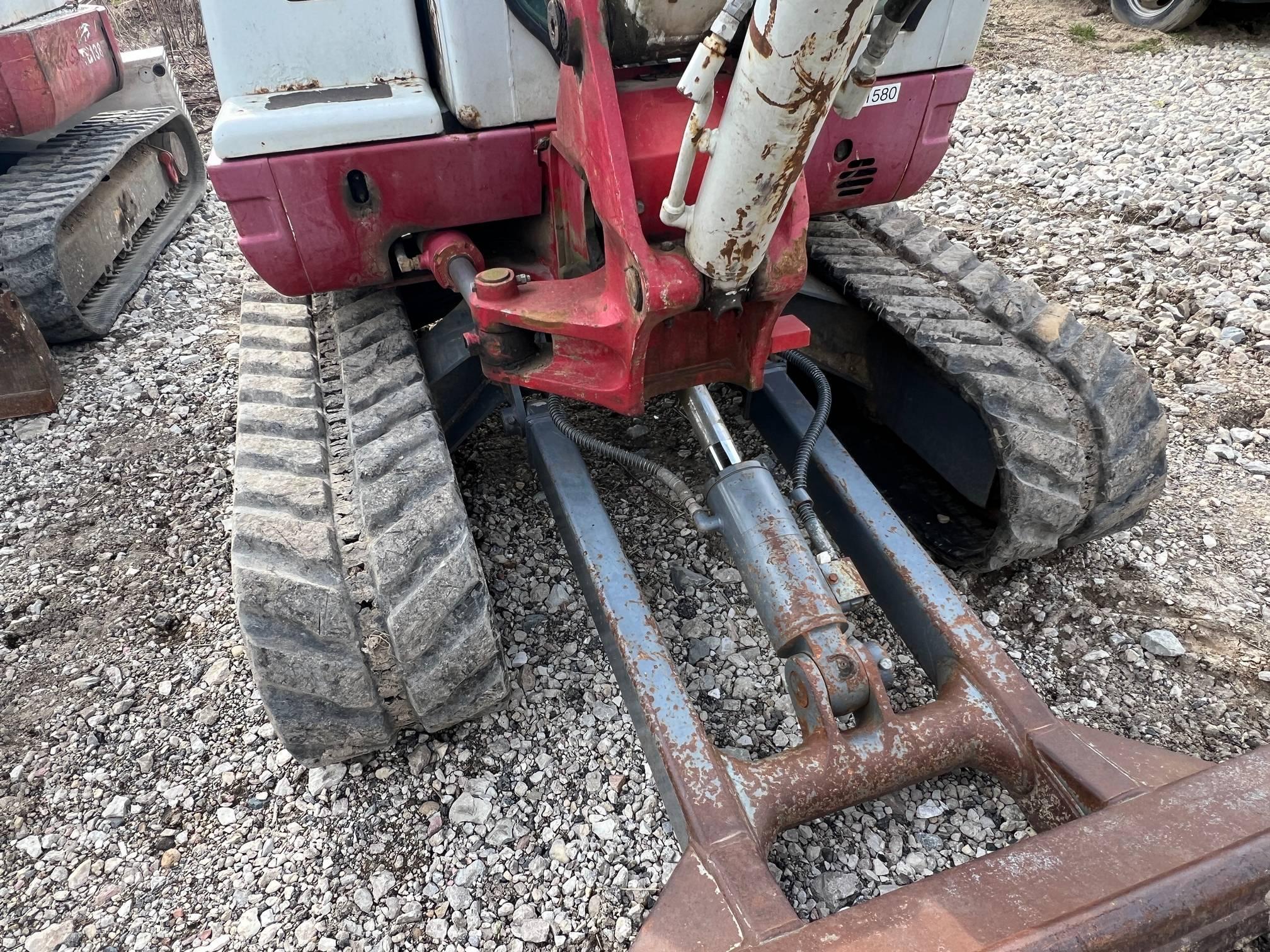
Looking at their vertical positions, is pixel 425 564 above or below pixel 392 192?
below

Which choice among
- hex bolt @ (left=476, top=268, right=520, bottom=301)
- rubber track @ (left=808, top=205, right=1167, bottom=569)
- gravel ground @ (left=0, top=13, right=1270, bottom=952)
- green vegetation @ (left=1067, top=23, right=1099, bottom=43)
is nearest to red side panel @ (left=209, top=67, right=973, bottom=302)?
hex bolt @ (left=476, top=268, right=520, bottom=301)

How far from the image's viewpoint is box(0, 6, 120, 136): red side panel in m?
4.01

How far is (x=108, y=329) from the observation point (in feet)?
14.5

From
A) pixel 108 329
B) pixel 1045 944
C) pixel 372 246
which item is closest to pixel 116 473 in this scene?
pixel 108 329

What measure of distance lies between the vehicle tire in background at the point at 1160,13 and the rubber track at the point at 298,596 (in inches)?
377

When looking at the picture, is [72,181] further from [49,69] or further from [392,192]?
[392,192]

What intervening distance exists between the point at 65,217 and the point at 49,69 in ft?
2.33

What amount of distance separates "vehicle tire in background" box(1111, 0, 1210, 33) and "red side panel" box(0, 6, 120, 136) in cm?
908

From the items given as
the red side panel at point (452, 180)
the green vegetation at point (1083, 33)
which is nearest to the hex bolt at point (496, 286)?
the red side panel at point (452, 180)

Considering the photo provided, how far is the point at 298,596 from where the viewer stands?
178cm

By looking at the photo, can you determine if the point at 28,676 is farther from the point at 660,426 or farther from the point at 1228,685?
the point at 1228,685

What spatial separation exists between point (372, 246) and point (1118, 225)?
4.38 meters

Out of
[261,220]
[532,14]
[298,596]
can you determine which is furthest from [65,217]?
[298,596]

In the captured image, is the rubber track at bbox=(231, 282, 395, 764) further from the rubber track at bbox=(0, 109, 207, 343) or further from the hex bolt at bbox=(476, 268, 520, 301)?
the rubber track at bbox=(0, 109, 207, 343)
